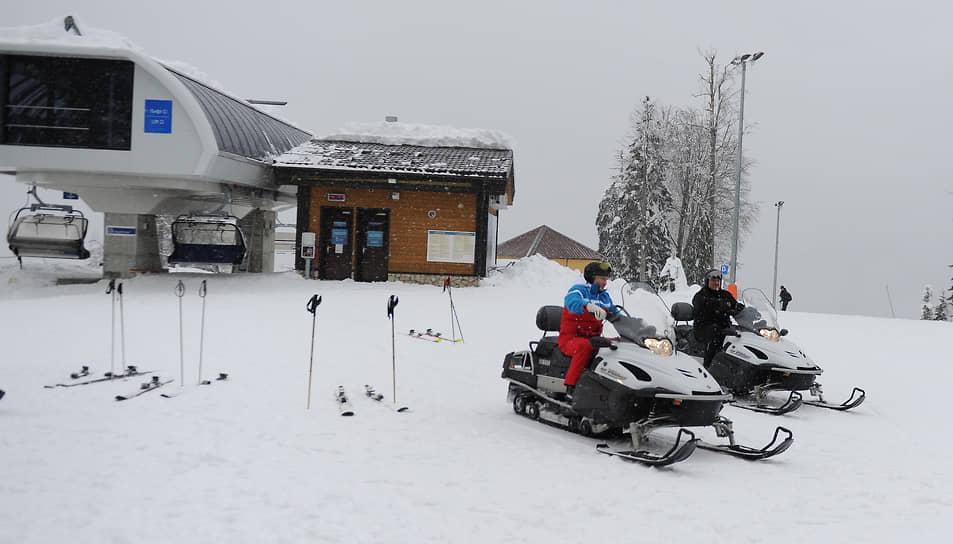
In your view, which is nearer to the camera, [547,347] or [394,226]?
[547,347]

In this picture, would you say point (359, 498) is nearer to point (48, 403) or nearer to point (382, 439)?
point (382, 439)

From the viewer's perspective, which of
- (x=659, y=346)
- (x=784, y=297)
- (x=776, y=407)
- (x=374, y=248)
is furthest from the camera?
(x=784, y=297)

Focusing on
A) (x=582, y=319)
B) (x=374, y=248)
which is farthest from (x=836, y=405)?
(x=374, y=248)

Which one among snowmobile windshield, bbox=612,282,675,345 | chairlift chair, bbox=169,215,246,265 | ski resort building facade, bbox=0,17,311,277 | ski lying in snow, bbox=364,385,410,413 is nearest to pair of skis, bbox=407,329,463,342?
ski lying in snow, bbox=364,385,410,413

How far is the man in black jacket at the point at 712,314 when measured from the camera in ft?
28.0

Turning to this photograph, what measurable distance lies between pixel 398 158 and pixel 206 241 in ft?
19.4

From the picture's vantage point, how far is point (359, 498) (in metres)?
4.25

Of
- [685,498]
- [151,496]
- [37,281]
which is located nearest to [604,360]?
[685,498]

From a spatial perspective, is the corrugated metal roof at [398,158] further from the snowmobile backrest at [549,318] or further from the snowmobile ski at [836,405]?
the snowmobile backrest at [549,318]

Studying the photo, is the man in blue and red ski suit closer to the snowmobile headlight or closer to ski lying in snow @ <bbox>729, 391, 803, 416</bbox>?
the snowmobile headlight

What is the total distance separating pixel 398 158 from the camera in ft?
68.1

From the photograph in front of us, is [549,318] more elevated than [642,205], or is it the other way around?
[642,205]

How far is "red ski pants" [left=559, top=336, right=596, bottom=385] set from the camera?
242 inches

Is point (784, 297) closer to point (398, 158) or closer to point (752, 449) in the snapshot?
point (398, 158)
